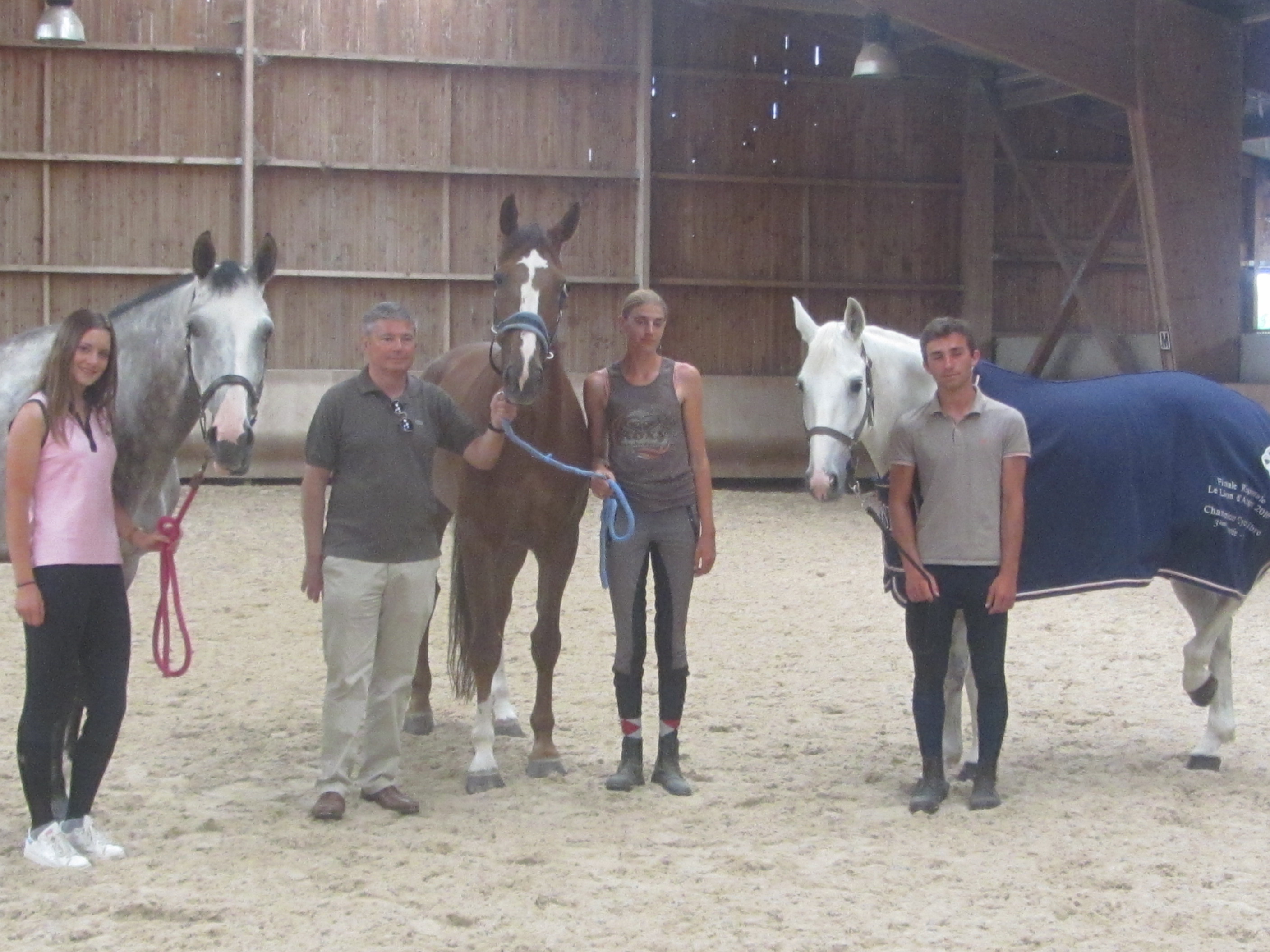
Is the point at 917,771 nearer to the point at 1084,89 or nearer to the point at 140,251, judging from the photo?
the point at 1084,89

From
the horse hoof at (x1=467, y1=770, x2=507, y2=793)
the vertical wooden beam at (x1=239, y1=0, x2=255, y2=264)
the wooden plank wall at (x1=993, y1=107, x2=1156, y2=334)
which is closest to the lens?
the horse hoof at (x1=467, y1=770, x2=507, y2=793)

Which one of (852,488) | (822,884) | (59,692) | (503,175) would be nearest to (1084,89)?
(503,175)

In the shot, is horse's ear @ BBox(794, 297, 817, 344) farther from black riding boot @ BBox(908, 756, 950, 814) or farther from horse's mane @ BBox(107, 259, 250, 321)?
horse's mane @ BBox(107, 259, 250, 321)

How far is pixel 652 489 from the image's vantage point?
3.76 m

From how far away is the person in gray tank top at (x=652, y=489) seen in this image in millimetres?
3758

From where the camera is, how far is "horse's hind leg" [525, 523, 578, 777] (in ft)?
13.2

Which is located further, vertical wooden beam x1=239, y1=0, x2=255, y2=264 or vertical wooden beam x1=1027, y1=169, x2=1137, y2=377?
vertical wooden beam x1=239, y1=0, x2=255, y2=264

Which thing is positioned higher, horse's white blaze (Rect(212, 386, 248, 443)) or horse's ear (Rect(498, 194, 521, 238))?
horse's ear (Rect(498, 194, 521, 238))

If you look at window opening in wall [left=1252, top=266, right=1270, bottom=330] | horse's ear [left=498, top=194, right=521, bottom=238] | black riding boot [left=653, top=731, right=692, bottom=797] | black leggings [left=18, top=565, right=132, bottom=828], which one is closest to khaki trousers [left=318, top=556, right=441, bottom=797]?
black leggings [left=18, top=565, right=132, bottom=828]

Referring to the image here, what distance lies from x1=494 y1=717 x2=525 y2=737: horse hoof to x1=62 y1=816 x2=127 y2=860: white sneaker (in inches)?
59.1

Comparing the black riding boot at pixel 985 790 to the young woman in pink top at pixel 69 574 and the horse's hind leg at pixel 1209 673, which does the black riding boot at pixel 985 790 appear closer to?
the horse's hind leg at pixel 1209 673

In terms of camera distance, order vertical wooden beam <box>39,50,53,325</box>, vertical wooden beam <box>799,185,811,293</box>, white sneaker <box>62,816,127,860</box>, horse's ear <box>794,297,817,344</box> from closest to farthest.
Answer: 1. white sneaker <box>62,816,127,860</box>
2. horse's ear <box>794,297,817,344</box>
3. vertical wooden beam <box>39,50,53,325</box>
4. vertical wooden beam <box>799,185,811,293</box>

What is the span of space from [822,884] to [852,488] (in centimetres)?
114

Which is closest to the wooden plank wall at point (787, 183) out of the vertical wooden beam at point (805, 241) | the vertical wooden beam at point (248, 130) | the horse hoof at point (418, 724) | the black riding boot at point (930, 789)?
the vertical wooden beam at point (805, 241)
